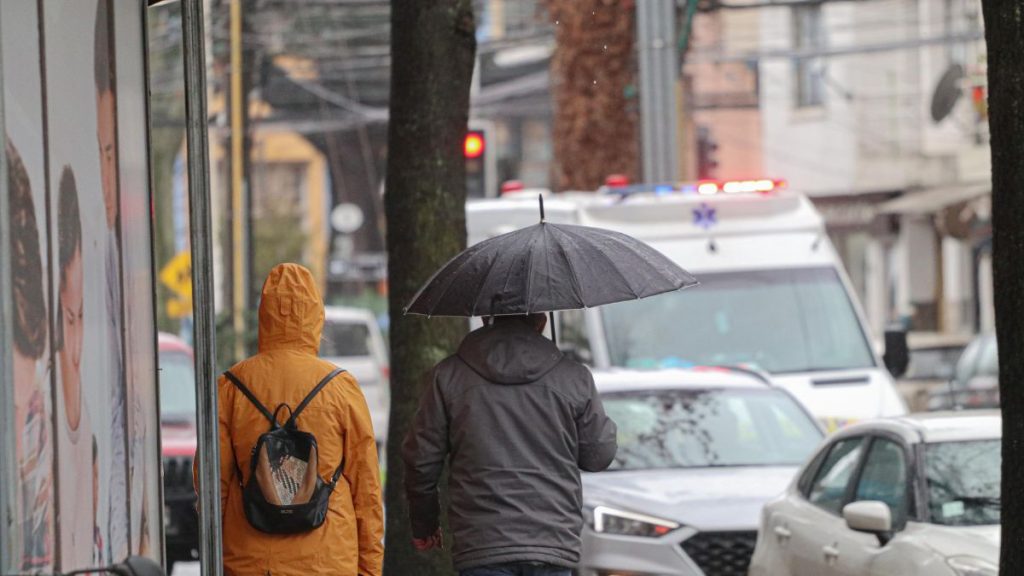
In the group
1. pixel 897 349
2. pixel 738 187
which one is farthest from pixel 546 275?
pixel 738 187

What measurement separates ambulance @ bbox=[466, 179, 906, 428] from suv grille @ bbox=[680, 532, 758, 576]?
369 cm

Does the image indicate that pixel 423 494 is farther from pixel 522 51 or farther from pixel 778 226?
pixel 522 51

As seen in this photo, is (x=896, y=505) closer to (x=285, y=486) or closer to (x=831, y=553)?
(x=831, y=553)

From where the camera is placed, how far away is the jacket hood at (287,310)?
6.11 metres

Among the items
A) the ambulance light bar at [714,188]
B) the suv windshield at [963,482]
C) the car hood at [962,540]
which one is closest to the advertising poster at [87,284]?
the car hood at [962,540]

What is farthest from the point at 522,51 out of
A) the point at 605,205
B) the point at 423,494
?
the point at 423,494

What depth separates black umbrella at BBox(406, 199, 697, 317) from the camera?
6.16m

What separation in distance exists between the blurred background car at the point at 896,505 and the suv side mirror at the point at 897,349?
14.3 ft

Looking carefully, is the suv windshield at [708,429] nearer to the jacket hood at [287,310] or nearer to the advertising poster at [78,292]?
the jacket hood at [287,310]

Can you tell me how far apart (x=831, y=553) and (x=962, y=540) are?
895 millimetres

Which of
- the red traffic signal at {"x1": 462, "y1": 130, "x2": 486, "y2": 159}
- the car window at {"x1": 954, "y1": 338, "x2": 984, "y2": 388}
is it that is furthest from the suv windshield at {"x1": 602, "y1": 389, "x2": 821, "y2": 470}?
the car window at {"x1": 954, "y1": 338, "x2": 984, "y2": 388}

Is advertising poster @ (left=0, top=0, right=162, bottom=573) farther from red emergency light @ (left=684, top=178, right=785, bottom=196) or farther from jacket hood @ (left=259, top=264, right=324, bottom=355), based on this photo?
red emergency light @ (left=684, top=178, right=785, bottom=196)

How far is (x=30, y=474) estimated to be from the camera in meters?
3.98

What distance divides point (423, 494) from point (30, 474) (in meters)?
2.20
